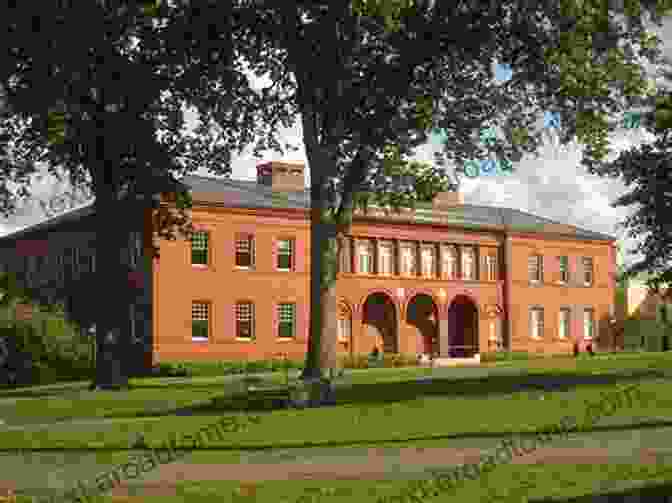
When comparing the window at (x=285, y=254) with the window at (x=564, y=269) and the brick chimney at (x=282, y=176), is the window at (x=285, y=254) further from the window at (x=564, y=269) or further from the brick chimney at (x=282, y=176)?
the window at (x=564, y=269)

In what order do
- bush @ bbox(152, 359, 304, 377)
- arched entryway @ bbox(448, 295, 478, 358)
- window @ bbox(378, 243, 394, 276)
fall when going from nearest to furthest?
bush @ bbox(152, 359, 304, 377) → window @ bbox(378, 243, 394, 276) → arched entryway @ bbox(448, 295, 478, 358)

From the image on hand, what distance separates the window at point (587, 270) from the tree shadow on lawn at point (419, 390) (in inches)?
1561

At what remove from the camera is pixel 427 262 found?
205 feet

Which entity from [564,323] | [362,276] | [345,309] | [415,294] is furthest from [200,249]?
[564,323]

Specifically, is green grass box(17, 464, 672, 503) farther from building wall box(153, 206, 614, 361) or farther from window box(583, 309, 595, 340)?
window box(583, 309, 595, 340)

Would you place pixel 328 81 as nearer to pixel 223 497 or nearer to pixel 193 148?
pixel 193 148

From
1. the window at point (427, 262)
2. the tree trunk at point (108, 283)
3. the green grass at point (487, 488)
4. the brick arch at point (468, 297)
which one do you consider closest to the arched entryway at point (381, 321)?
the window at point (427, 262)

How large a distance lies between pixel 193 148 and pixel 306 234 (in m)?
25.1

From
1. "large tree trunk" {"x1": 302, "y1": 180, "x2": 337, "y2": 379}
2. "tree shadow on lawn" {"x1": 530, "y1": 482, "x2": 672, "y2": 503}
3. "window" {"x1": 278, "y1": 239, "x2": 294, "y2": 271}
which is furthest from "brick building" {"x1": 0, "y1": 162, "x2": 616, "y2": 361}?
"tree shadow on lawn" {"x1": 530, "y1": 482, "x2": 672, "y2": 503}

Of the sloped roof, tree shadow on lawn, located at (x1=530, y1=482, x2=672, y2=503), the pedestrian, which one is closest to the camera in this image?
tree shadow on lawn, located at (x1=530, y1=482, x2=672, y2=503)

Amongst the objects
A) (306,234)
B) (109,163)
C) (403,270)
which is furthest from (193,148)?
(403,270)

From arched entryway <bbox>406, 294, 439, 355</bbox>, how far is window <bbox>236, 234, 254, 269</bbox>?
1168 centimetres

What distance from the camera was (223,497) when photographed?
1090 centimetres

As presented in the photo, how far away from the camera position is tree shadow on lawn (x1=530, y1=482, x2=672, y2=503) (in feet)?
32.4
